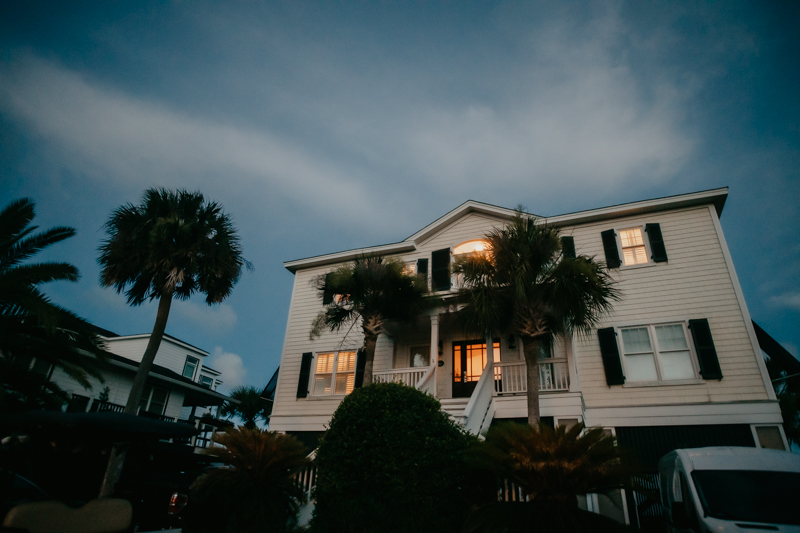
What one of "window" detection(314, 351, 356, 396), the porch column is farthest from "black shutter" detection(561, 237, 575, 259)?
"window" detection(314, 351, 356, 396)

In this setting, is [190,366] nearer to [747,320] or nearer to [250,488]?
[250,488]

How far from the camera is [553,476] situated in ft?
18.2

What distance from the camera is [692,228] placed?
1343 cm

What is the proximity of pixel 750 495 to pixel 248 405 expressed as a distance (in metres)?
23.8

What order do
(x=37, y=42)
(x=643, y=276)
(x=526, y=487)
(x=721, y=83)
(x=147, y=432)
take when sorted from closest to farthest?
1. (x=147, y=432)
2. (x=526, y=487)
3. (x=643, y=276)
4. (x=37, y=42)
5. (x=721, y=83)

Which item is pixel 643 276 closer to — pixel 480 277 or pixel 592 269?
pixel 592 269

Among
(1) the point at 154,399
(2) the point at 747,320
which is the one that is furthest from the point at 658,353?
(1) the point at 154,399

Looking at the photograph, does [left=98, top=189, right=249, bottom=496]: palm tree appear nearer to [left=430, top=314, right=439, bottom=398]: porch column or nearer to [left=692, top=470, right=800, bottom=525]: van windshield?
[left=430, top=314, right=439, bottom=398]: porch column

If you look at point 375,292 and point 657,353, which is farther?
point 375,292

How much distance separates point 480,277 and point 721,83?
102m

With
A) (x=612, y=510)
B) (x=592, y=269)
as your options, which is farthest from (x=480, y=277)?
(x=612, y=510)

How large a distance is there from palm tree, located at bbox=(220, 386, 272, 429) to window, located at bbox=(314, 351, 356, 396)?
930 cm

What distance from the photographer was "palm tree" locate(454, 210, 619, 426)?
10523 mm

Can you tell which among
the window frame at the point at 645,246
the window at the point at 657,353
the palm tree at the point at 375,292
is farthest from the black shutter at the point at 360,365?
the window frame at the point at 645,246
